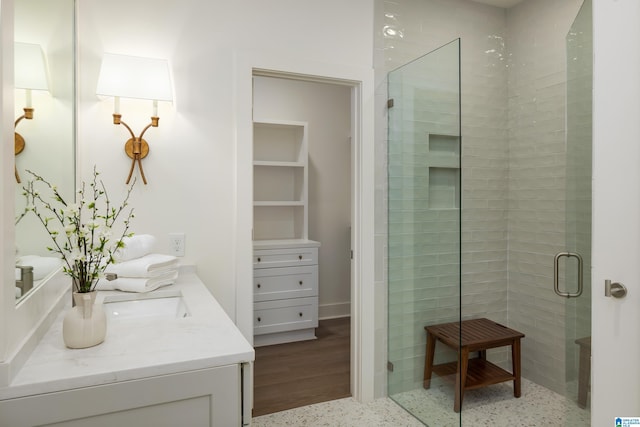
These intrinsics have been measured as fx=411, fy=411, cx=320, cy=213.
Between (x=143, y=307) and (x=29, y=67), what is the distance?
1.04m

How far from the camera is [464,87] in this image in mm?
2969

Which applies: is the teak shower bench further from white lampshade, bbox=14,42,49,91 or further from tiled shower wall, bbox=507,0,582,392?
white lampshade, bbox=14,42,49,91

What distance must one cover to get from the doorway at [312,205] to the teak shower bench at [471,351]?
93 cm

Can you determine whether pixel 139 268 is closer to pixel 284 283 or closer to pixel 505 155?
pixel 284 283

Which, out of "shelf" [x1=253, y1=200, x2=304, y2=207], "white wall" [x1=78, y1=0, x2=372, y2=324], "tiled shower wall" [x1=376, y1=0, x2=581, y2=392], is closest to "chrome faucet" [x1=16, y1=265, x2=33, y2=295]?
"white wall" [x1=78, y1=0, x2=372, y2=324]

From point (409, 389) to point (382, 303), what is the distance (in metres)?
0.54

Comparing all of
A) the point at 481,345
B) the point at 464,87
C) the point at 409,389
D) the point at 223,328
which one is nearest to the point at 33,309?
the point at 223,328

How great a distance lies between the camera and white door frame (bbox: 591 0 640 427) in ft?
4.65

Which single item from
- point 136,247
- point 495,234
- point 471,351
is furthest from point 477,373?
point 136,247

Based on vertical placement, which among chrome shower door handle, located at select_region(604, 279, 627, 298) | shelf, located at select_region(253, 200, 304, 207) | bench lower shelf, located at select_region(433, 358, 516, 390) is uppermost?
shelf, located at select_region(253, 200, 304, 207)

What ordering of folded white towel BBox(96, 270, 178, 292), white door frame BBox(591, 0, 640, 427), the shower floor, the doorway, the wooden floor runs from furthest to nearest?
1. the doorway
2. the wooden floor
3. the shower floor
4. folded white towel BBox(96, 270, 178, 292)
5. white door frame BBox(591, 0, 640, 427)

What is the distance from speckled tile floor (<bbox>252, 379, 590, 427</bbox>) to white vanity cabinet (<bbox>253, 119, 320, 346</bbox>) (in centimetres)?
122

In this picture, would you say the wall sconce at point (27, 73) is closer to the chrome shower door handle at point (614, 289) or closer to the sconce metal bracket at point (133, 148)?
the sconce metal bracket at point (133, 148)

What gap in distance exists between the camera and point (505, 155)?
10.2 ft
